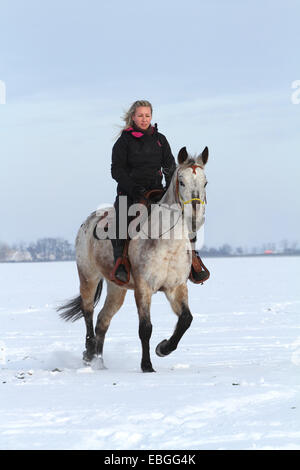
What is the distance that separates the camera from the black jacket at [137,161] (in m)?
7.70

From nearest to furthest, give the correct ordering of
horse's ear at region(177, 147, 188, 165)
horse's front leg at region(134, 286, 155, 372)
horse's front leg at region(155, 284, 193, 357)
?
1. horse's ear at region(177, 147, 188, 165)
2. horse's front leg at region(134, 286, 155, 372)
3. horse's front leg at region(155, 284, 193, 357)

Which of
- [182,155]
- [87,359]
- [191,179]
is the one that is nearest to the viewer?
[191,179]

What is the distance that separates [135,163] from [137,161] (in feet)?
0.12

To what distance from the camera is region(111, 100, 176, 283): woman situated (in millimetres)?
7676

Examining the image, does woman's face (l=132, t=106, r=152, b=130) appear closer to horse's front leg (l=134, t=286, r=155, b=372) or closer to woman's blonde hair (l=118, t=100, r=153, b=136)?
woman's blonde hair (l=118, t=100, r=153, b=136)

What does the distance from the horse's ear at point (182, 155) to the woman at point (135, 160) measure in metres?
0.62

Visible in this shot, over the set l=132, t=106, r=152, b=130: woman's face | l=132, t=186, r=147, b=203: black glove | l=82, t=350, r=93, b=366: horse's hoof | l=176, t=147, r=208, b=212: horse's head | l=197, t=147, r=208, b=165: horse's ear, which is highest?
l=132, t=106, r=152, b=130: woman's face

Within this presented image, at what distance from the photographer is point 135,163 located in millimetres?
7789

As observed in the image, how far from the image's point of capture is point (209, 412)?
5141mm

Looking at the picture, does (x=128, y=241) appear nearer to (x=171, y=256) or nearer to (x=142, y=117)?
(x=171, y=256)

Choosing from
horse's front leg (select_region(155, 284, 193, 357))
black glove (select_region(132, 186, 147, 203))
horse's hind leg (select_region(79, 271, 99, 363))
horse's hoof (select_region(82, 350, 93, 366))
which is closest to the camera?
horse's front leg (select_region(155, 284, 193, 357))

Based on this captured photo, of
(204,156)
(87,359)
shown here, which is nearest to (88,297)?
(87,359)

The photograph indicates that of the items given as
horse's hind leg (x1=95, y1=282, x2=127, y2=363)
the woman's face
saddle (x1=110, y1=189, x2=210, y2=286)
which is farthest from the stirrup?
the woman's face
